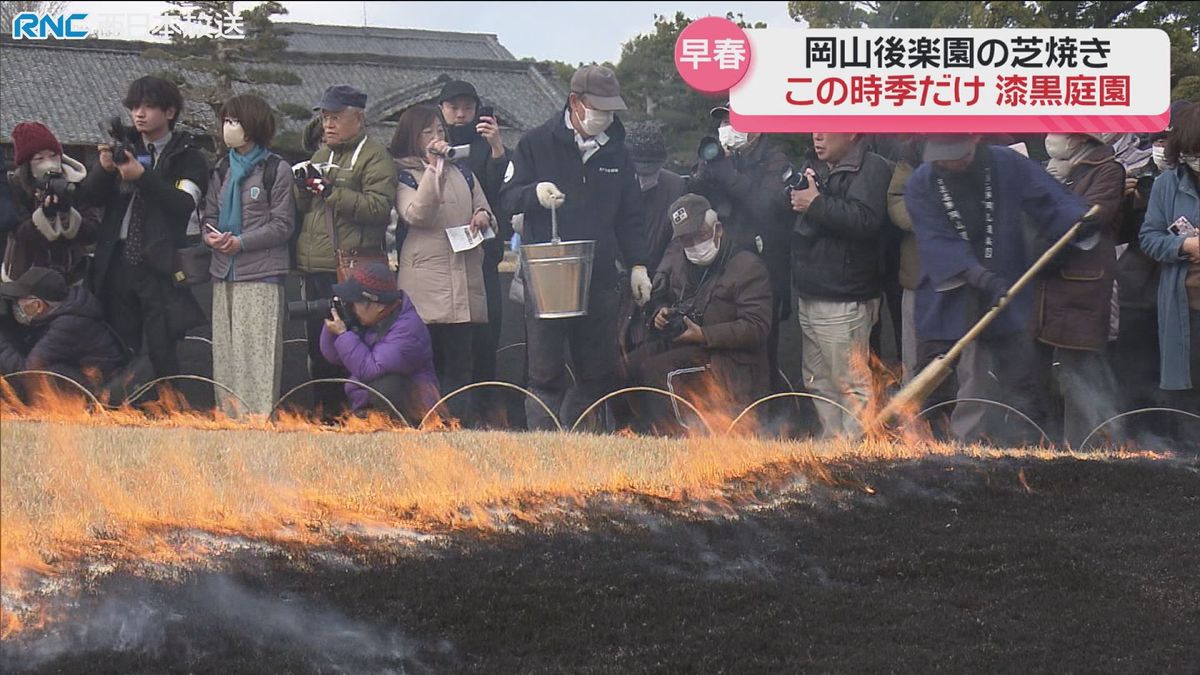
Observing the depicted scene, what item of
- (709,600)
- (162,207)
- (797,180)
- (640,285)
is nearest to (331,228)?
(162,207)

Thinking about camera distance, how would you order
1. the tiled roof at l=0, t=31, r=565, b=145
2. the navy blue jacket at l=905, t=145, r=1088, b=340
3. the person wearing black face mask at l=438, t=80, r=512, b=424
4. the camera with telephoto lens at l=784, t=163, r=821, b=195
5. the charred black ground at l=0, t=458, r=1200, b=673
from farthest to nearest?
the tiled roof at l=0, t=31, r=565, b=145 < the person wearing black face mask at l=438, t=80, r=512, b=424 < the camera with telephoto lens at l=784, t=163, r=821, b=195 < the navy blue jacket at l=905, t=145, r=1088, b=340 < the charred black ground at l=0, t=458, r=1200, b=673

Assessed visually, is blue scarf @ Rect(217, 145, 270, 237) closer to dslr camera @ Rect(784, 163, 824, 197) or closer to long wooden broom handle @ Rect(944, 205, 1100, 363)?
dslr camera @ Rect(784, 163, 824, 197)

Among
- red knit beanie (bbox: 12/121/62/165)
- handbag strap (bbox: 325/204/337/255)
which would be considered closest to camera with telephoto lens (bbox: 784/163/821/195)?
handbag strap (bbox: 325/204/337/255)

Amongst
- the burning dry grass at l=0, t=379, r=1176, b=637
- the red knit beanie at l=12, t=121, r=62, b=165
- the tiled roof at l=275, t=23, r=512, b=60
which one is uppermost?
the tiled roof at l=275, t=23, r=512, b=60

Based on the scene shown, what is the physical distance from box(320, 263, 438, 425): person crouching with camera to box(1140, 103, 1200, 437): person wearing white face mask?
4123mm

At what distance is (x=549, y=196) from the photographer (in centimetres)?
912

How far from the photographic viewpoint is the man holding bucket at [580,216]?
9.26 metres

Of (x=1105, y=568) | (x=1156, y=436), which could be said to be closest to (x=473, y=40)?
(x=1156, y=436)

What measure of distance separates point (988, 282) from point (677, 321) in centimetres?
175

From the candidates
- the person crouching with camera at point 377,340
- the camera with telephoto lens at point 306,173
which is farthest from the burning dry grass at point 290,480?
the camera with telephoto lens at point 306,173

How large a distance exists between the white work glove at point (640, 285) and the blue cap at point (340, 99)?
186cm

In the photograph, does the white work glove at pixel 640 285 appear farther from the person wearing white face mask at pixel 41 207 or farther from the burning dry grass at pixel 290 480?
the person wearing white face mask at pixel 41 207

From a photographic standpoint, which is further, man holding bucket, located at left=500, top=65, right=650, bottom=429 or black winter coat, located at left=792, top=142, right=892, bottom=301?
man holding bucket, located at left=500, top=65, right=650, bottom=429

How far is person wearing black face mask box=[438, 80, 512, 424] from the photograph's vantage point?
9586mm
